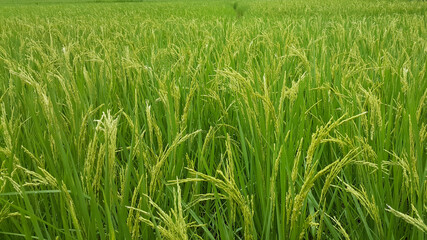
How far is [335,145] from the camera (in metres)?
1.01

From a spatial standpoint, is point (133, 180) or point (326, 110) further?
point (326, 110)

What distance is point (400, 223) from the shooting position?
720mm

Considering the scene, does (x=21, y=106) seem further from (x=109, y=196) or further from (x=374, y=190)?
(x=374, y=190)

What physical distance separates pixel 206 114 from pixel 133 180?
482 millimetres

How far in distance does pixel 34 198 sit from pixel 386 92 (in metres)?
1.22

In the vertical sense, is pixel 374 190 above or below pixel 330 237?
above

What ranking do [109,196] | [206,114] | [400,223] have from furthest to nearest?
[206,114]
[400,223]
[109,196]

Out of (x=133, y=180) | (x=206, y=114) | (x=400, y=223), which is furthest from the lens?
(x=206, y=114)

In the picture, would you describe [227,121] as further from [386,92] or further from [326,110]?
[386,92]

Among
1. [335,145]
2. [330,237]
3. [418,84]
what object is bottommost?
[330,237]

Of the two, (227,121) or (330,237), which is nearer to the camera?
(330,237)

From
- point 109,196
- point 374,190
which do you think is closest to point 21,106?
point 109,196

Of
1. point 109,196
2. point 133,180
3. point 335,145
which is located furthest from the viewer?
point 335,145

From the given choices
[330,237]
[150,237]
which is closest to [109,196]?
[150,237]
